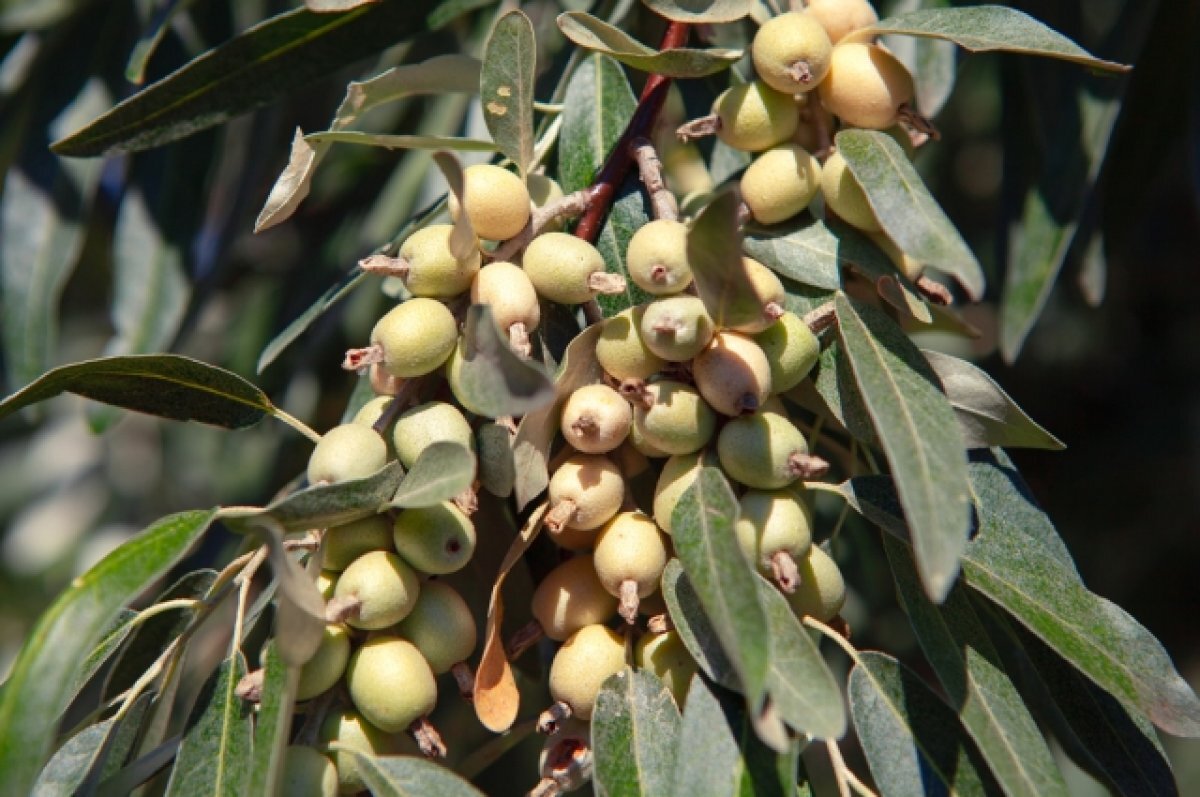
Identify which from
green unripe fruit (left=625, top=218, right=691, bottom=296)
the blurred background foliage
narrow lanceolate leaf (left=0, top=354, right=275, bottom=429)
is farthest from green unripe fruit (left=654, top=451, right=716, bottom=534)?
the blurred background foliage

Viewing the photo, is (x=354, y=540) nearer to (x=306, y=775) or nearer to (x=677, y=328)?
(x=306, y=775)

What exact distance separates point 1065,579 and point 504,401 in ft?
1.43

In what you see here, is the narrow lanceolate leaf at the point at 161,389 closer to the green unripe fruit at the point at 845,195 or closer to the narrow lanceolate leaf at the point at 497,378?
the narrow lanceolate leaf at the point at 497,378

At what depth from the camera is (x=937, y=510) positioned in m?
0.67

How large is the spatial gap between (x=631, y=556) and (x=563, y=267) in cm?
21

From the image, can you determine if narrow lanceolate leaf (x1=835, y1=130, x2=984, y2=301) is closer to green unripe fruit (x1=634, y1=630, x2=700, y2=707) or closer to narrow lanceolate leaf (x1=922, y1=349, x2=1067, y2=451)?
narrow lanceolate leaf (x1=922, y1=349, x2=1067, y2=451)

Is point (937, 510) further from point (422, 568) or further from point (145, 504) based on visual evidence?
point (145, 504)

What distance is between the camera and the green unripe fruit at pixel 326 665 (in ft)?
2.53

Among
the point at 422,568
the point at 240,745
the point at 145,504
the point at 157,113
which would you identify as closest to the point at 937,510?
the point at 422,568

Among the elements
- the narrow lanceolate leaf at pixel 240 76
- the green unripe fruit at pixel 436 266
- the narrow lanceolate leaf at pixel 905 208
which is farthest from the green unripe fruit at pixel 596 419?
the narrow lanceolate leaf at pixel 240 76

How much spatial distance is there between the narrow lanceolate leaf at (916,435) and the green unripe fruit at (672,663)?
18 centimetres

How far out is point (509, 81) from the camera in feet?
2.89

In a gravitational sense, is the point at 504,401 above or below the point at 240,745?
above

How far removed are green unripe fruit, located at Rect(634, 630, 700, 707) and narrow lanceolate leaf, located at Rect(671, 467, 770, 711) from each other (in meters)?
0.10
